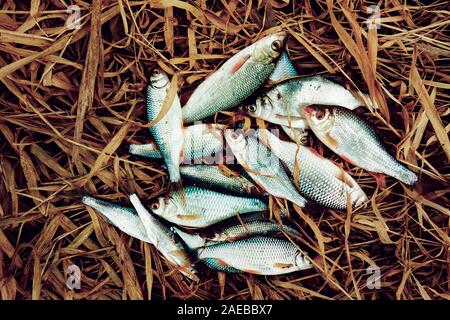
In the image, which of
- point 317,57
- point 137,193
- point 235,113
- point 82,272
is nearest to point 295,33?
point 317,57

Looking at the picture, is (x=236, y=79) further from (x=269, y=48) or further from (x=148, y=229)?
(x=148, y=229)

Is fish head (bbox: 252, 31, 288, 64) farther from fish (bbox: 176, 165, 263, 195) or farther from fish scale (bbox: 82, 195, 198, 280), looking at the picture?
fish scale (bbox: 82, 195, 198, 280)

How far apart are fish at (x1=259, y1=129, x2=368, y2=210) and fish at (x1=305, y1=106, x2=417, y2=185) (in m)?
0.06

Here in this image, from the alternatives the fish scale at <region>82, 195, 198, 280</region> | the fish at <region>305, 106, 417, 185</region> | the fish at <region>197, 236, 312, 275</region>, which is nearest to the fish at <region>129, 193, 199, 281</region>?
the fish scale at <region>82, 195, 198, 280</region>

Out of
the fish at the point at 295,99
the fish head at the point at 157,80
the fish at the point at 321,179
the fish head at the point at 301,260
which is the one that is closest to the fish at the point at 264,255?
the fish head at the point at 301,260

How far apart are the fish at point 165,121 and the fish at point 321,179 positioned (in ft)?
0.98

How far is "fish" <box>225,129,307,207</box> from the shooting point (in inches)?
63.6

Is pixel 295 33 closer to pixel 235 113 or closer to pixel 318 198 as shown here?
pixel 235 113

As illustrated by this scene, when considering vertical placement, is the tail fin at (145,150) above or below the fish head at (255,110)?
below

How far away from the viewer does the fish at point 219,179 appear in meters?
1.70

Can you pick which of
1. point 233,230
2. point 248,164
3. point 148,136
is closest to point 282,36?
point 248,164

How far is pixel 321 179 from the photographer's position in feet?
5.30

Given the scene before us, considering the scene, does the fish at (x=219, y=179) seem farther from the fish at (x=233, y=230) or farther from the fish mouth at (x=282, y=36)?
the fish mouth at (x=282, y=36)

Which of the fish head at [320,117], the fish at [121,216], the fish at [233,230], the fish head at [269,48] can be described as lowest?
the fish at [233,230]
